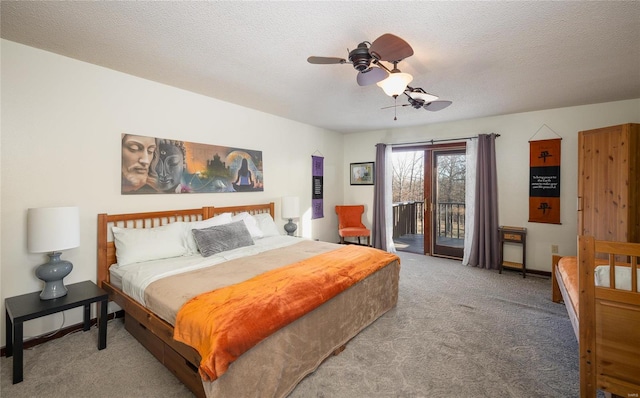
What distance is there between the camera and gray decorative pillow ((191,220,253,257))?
10.0 ft

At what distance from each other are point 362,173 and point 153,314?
492cm

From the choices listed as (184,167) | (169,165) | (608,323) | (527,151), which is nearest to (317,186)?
(184,167)

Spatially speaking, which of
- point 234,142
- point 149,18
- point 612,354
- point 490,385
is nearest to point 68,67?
point 149,18

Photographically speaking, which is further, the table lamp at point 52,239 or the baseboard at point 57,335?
the baseboard at point 57,335

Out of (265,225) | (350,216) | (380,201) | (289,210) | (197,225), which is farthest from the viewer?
(350,216)

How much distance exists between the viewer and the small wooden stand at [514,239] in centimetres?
435

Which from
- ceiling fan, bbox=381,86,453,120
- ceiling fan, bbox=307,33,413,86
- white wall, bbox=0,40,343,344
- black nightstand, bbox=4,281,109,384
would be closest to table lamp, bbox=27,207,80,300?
black nightstand, bbox=4,281,109,384

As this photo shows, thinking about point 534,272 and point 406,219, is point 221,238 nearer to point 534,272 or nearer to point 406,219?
point 534,272

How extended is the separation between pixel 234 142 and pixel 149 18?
2.16 meters

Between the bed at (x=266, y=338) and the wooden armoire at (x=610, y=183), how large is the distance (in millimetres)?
2431

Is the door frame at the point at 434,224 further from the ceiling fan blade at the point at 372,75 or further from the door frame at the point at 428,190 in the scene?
the ceiling fan blade at the point at 372,75

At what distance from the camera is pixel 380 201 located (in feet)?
19.3

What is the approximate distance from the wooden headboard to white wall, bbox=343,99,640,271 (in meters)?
4.14

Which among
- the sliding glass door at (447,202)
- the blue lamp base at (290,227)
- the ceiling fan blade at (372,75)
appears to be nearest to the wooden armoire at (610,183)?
the sliding glass door at (447,202)
